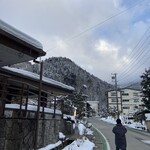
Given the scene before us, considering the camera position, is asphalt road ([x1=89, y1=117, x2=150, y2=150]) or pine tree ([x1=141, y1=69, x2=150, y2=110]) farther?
pine tree ([x1=141, y1=69, x2=150, y2=110])

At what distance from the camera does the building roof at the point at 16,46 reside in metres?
7.51

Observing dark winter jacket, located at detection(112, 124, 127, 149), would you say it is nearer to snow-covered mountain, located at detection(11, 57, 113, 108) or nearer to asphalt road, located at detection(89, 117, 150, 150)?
asphalt road, located at detection(89, 117, 150, 150)

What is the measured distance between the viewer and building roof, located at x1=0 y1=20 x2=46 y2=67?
751 cm

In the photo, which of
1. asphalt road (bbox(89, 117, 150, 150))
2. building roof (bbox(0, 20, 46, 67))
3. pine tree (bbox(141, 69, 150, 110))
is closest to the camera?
building roof (bbox(0, 20, 46, 67))

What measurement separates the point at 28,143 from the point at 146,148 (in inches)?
313

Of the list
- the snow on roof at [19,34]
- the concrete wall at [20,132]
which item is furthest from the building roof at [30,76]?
the snow on roof at [19,34]

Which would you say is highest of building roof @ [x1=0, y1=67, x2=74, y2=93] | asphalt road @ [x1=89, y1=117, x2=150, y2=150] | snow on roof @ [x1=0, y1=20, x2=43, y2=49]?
snow on roof @ [x1=0, y1=20, x2=43, y2=49]

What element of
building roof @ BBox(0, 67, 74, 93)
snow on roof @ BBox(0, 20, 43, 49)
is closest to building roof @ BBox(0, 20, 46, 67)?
snow on roof @ BBox(0, 20, 43, 49)

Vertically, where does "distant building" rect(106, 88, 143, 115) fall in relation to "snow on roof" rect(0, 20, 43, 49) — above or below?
above

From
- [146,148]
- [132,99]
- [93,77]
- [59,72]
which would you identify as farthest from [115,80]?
[93,77]

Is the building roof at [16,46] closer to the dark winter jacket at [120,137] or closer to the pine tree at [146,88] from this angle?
the dark winter jacket at [120,137]

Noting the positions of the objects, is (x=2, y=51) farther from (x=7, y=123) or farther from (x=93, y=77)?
(x=93, y=77)

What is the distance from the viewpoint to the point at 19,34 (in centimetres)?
805

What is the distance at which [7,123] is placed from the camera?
8.15m
